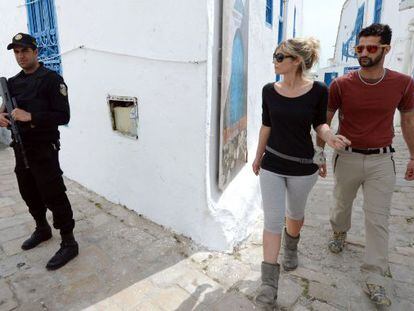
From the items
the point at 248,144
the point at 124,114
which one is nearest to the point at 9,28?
the point at 124,114

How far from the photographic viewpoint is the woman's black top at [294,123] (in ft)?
7.68

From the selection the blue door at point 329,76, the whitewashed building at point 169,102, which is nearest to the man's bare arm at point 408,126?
the whitewashed building at point 169,102

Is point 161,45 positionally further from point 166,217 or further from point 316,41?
point 166,217

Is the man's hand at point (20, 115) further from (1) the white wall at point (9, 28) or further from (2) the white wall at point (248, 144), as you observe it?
(1) the white wall at point (9, 28)

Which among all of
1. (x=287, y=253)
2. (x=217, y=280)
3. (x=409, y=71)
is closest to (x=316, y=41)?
(x=287, y=253)

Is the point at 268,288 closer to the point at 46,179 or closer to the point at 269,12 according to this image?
the point at 46,179

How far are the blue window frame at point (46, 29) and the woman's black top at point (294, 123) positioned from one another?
3.46 m

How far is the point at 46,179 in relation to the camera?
9.27 ft

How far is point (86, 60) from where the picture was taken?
Result: 13.3ft

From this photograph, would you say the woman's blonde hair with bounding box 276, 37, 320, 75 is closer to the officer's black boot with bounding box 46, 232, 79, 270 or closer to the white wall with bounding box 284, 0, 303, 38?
the officer's black boot with bounding box 46, 232, 79, 270

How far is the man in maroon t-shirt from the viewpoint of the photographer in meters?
2.52

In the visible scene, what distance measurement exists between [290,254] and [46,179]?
85.0 inches

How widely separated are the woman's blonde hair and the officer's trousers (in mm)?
2042

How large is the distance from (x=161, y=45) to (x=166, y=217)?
1660mm
